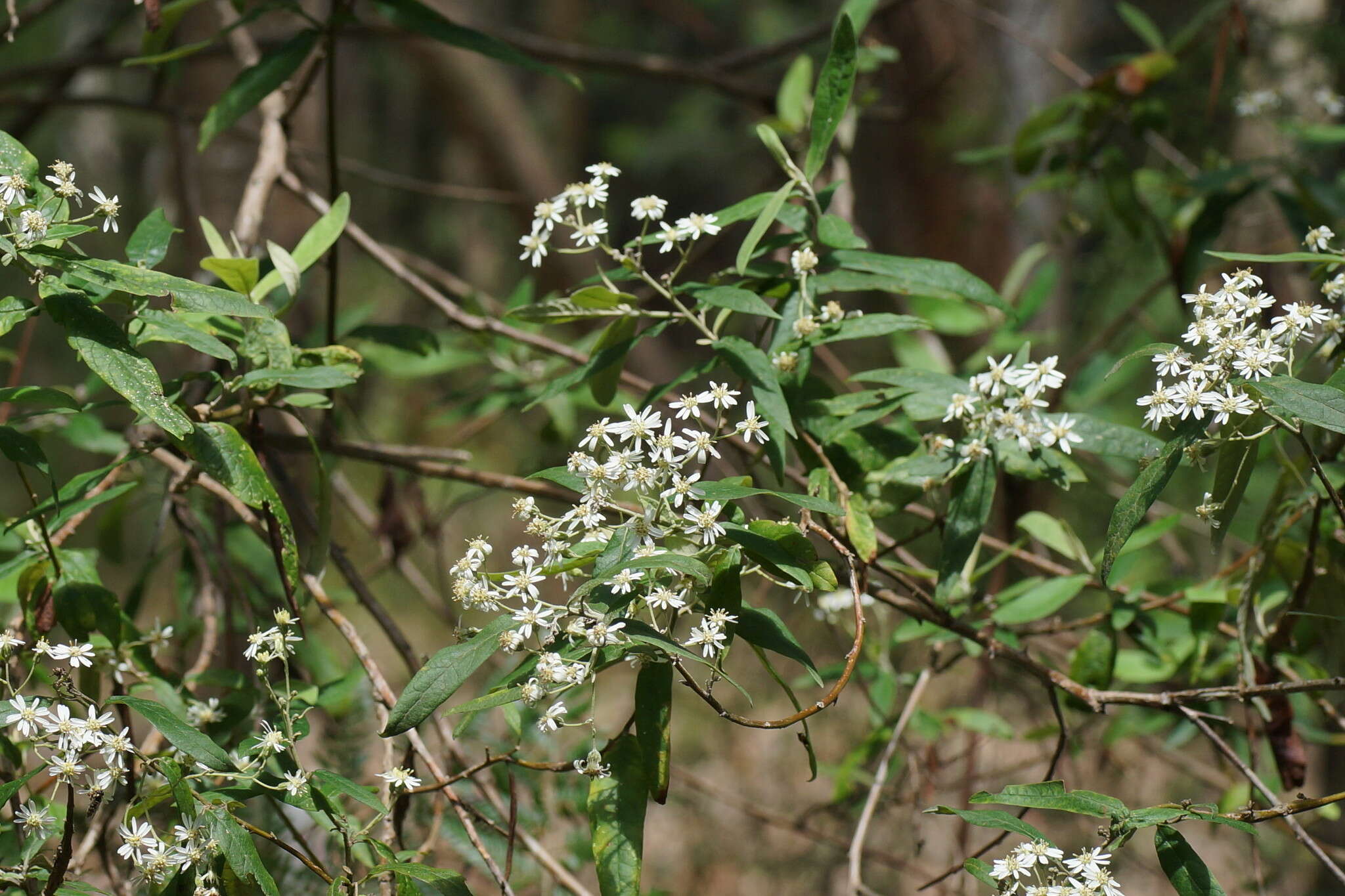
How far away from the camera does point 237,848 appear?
25.5 inches

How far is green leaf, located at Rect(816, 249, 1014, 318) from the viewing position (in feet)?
2.87

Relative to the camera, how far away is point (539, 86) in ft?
18.2

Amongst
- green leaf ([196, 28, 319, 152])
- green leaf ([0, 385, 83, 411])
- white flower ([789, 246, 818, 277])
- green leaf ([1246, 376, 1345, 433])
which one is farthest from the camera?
green leaf ([196, 28, 319, 152])

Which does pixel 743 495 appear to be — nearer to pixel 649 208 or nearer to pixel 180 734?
pixel 649 208

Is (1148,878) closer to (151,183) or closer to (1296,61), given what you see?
(1296,61)

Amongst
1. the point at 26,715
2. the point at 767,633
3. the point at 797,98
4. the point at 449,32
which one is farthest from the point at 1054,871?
the point at 797,98

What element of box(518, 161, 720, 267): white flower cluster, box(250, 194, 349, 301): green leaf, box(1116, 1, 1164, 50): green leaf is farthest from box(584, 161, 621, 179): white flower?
box(1116, 1, 1164, 50): green leaf

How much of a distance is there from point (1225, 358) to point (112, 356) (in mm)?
741

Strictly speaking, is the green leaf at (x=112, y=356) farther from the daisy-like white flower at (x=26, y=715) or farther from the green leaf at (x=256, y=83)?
the green leaf at (x=256, y=83)

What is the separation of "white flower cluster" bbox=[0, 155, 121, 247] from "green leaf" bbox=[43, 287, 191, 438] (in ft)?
0.12

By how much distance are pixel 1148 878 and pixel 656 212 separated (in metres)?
2.63

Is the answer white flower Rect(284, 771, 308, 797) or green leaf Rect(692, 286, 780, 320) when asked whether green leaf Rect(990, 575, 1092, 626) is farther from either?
white flower Rect(284, 771, 308, 797)

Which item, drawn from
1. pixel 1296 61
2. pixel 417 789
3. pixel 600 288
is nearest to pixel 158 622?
pixel 417 789

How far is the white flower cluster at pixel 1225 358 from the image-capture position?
0.66 m
